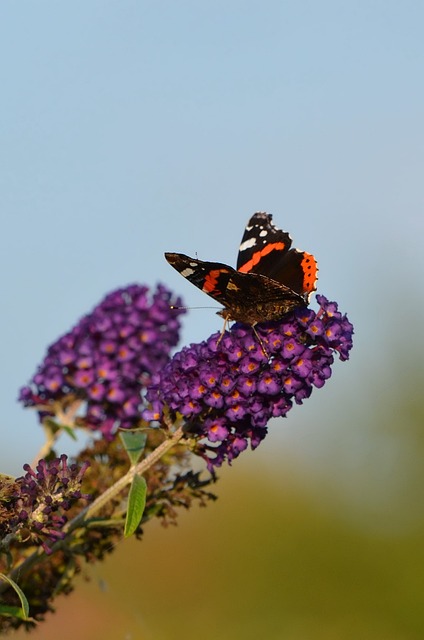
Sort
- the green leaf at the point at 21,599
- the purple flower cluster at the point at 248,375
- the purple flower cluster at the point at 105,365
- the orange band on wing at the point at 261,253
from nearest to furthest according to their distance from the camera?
1. the green leaf at the point at 21,599
2. the purple flower cluster at the point at 248,375
3. the orange band on wing at the point at 261,253
4. the purple flower cluster at the point at 105,365

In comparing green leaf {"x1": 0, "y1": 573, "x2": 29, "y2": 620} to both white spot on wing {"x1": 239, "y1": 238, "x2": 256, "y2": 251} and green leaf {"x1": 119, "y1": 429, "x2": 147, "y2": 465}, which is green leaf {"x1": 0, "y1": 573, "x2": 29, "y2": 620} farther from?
white spot on wing {"x1": 239, "y1": 238, "x2": 256, "y2": 251}

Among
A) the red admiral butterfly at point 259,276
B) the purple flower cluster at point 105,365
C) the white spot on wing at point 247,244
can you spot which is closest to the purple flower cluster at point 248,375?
the red admiral butterfly at point 259,276

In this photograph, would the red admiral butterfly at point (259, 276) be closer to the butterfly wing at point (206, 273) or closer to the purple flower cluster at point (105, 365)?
the butterfly wing at point (206, 273)

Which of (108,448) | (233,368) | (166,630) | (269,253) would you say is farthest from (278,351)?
(166,630)

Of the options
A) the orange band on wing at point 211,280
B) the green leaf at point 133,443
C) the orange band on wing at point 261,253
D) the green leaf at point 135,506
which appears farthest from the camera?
the orange band on wing at point 261,253

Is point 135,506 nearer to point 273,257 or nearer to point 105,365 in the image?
point 273,257

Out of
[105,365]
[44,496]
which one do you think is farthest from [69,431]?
[44,496]

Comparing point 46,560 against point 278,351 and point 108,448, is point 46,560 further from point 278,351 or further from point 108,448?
point 278,351
